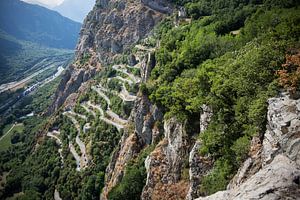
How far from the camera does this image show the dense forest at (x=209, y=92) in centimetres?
3073

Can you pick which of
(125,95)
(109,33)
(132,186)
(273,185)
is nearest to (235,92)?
(273,185)

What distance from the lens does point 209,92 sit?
42594 mm

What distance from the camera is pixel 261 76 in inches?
1193

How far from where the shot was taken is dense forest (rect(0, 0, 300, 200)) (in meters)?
30.7

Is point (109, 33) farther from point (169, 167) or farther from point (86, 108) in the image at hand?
point (169, 167)

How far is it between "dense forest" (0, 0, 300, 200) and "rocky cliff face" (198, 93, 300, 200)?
175 cm

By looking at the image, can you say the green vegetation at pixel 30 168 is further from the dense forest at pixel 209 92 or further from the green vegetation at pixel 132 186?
the green vegetation at pixel 132 186

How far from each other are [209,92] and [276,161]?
2152 cm

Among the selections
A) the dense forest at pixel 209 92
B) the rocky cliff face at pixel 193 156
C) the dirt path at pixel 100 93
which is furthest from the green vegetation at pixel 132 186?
the dirt path at pixel 100 93

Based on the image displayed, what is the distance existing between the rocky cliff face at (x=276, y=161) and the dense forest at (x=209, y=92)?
1755 millimetres

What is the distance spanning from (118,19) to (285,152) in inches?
6057

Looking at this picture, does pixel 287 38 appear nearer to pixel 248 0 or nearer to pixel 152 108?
pixel 152 108

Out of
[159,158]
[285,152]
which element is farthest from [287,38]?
[159,158]

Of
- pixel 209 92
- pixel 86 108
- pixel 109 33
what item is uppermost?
pixel 209 92
